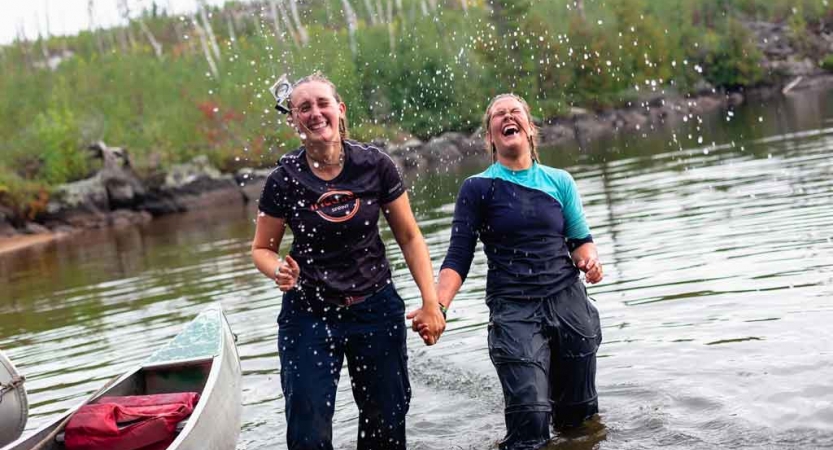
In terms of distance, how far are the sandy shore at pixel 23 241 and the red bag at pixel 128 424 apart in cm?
2988

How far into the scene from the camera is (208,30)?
109812 mm

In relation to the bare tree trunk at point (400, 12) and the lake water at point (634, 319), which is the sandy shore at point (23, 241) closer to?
the lake water at point (634, 319)

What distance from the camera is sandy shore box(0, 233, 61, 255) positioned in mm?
35916

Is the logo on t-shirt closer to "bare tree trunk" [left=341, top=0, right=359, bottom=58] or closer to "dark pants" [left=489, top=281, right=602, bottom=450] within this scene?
"dark pants" [left=489, top=281, right=602, bottom=450]

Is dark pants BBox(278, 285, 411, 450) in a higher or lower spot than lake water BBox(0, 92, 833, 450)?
higher

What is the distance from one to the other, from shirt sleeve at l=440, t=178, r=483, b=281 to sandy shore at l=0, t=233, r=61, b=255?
31.0 m

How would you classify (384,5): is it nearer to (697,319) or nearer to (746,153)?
(746,153)

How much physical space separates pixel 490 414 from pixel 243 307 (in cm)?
715

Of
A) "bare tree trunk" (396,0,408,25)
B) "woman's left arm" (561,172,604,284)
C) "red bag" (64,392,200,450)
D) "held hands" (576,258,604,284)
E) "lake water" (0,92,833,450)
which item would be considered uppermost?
"bare tree trunk" (396,0,408,25)

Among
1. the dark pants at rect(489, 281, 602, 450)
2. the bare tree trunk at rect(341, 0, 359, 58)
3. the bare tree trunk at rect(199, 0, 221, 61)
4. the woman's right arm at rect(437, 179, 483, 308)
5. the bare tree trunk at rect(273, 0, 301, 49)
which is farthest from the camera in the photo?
the bare tree trunk at rect(273, 0, 301, 49)

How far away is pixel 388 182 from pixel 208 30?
10821 cm

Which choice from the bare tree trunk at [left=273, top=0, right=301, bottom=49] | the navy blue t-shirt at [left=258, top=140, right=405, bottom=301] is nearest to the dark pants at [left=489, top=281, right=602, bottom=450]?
the navy blue t-shirt at [left=258, top=140, right=405, bottom=301]

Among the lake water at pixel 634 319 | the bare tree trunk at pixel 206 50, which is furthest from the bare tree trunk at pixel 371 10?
the lake water at pixel 634 319

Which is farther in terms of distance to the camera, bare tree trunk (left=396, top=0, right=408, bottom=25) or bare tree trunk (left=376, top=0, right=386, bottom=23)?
bare tree trunk (left=376, top=0, right=386, bottom=23)
